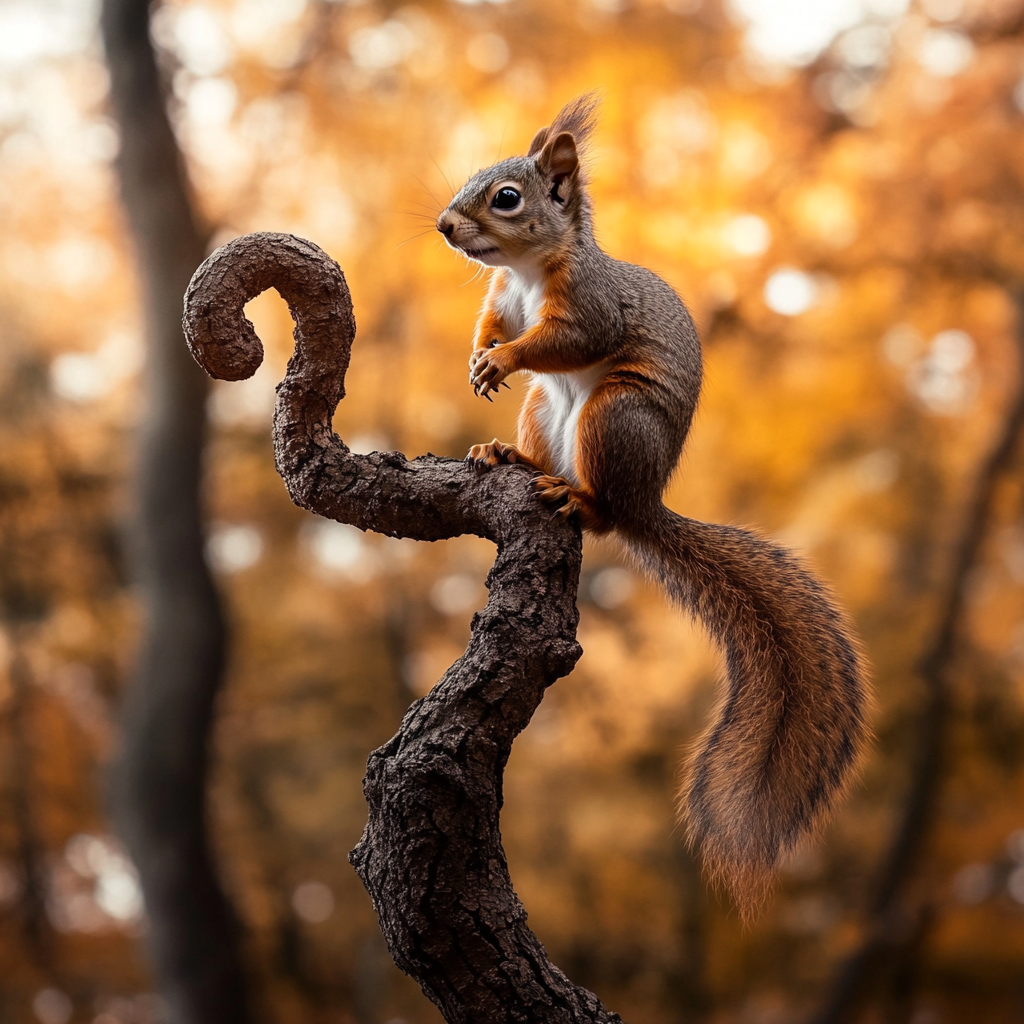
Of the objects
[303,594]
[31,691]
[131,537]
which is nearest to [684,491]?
[303,594]

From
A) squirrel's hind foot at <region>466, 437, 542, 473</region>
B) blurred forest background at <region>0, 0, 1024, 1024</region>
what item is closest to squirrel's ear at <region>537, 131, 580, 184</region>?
squirrel's hind foot at <region>466, 437, 542, 473</region>

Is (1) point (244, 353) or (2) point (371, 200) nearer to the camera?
(1) point (244, 353)

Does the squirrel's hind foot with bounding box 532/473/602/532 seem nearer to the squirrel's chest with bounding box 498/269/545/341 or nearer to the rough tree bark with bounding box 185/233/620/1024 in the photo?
the rough tree bark with bounding box 185/233/620/1024

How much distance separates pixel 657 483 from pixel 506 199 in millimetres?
385

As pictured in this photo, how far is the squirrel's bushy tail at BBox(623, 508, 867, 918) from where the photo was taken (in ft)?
3.93

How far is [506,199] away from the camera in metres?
1.27

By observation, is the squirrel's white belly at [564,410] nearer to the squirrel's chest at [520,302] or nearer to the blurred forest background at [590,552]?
the squirrel's chest at [520,302]

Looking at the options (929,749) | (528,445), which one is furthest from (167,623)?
(929,749)

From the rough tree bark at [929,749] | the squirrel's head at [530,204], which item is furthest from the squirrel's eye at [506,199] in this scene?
the rough tree bark at [929,749]

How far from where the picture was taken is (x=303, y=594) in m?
4.88

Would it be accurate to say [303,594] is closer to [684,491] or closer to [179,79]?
[684,491]

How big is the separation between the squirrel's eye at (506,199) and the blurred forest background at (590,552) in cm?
292

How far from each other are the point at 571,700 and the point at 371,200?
230 centimetres

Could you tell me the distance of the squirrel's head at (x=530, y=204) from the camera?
1.26 metres
